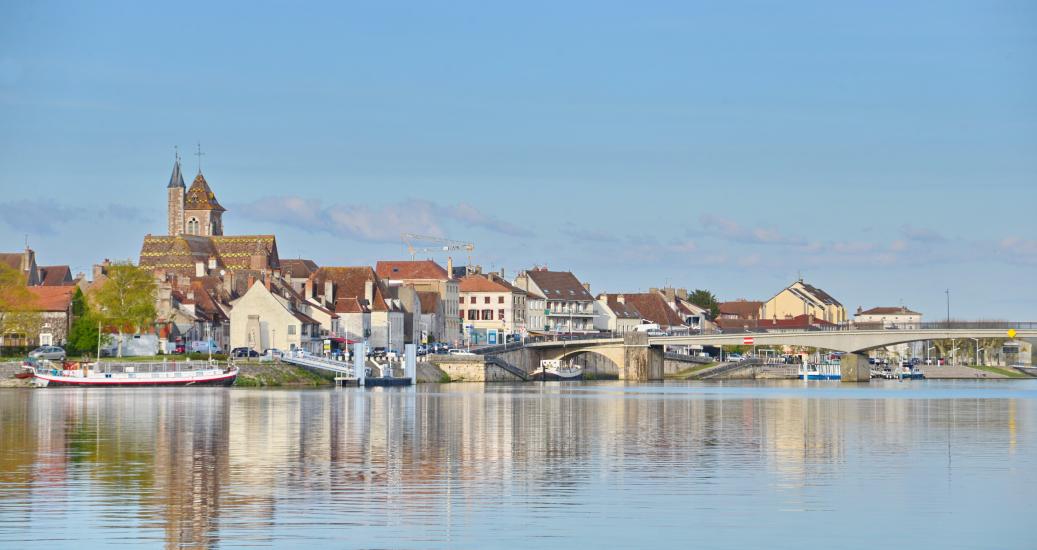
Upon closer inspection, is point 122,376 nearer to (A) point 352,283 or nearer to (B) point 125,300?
(B) point 125,300

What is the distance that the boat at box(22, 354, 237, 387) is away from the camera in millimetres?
104375

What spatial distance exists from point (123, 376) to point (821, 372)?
89.0m

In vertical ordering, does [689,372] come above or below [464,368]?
below

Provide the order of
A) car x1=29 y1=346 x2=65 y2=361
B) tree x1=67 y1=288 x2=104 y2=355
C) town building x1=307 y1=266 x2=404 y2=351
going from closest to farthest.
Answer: car x1=29 y1=346 x2=65 y2=361
tree x1=67 y1=288 x2=104 y2=355
town building x1=307 y1=266 x2=404 y2=351

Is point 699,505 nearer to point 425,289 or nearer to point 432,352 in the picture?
point 432,352

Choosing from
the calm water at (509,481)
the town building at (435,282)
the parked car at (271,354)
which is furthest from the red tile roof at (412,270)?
the calm water at (509,481)

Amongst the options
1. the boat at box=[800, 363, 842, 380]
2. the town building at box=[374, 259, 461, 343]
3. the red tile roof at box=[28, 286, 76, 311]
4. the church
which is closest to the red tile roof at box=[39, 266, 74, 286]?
the church

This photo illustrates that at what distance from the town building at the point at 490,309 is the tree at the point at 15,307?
76.2m

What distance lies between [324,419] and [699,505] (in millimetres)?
32466

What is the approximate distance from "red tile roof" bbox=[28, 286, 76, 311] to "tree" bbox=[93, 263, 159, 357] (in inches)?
176

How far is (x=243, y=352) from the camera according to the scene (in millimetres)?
122875

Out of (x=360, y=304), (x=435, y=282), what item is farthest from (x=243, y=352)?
(x=435, y=282)

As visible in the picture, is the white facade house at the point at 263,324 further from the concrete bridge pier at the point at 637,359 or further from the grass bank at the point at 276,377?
the concrete bridge pier at the point at 637,359

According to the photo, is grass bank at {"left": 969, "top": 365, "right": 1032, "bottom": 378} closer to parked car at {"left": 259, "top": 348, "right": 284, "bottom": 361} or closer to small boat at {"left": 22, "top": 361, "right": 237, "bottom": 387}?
parked car at {"left": 259, "top": 348, "right": 284, "bottom": 361}
